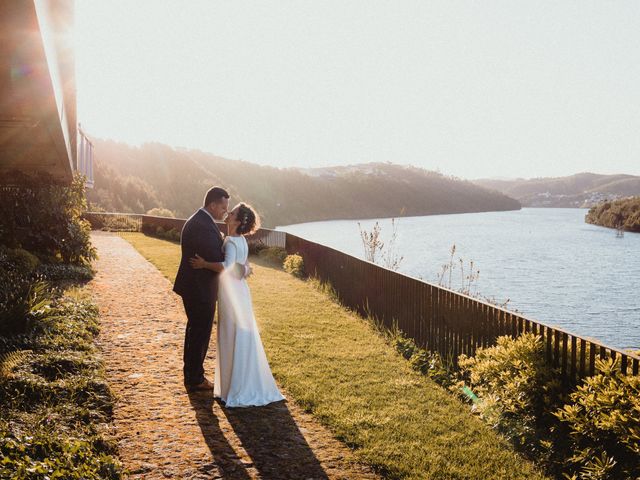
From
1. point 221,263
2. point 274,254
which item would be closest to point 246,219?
point 221,263

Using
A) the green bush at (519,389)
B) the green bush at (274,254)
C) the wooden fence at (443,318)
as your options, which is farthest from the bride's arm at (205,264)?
the green bush at (274,254)

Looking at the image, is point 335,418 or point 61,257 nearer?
point 335,418

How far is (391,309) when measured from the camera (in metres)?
9.31

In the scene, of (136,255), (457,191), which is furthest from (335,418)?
(457,191)

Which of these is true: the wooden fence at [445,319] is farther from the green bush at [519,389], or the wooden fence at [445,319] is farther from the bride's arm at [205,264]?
the bride's arm at [205,264]

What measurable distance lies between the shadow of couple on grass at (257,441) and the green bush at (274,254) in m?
13.4

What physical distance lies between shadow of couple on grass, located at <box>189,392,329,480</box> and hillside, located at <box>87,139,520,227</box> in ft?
153

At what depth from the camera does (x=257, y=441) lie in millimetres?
4742

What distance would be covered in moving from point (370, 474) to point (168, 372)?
3.11m

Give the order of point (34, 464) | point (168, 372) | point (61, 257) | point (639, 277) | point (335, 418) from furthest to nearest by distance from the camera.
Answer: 1. point (639, 277)
2. point (61, 257)
3. point (168, 372)
4. point (335, 418)
5. point (34, 464)

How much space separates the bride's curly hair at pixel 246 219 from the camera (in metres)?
5.58

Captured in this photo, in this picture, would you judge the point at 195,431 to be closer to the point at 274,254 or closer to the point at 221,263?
the point at 221,263

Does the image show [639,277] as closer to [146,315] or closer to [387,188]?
[146,315]

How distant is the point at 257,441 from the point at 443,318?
3.63 m
